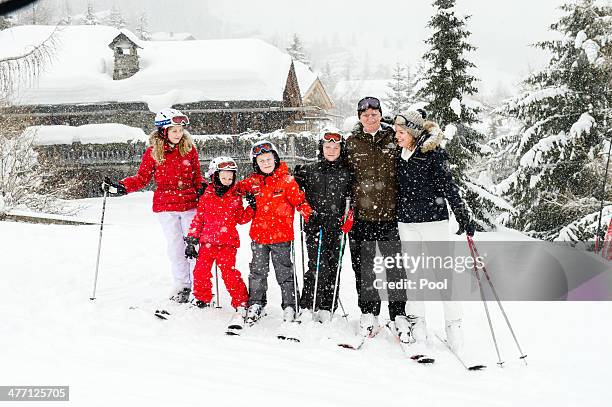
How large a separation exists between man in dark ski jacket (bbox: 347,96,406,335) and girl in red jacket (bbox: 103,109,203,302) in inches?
73.9

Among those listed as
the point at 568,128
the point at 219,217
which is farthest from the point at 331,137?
the point at 568,128

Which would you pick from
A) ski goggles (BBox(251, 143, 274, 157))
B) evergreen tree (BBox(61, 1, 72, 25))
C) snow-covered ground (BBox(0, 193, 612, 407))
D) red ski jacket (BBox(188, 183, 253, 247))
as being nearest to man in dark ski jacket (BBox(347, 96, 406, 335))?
snow-covered ground (BBox(0, 193, 612, 407))

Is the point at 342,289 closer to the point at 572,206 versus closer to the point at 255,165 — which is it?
the point at 255,165

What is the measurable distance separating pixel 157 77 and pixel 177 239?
19040 millimetres

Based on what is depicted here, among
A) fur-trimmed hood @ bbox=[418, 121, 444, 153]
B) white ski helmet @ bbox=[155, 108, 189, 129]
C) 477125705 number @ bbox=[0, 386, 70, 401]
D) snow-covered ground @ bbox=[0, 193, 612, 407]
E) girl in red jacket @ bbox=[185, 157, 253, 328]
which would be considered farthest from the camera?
white ski helmet @ bbox=[155, 108, 189, 129]

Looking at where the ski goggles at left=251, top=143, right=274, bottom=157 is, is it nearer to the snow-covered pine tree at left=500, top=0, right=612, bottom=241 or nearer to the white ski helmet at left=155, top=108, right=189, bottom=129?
the white ski helmet at left=155, top=108, right=189, bottom=129

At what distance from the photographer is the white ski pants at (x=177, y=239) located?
5.19 metres

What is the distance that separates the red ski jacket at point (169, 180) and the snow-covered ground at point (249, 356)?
1.17 meters

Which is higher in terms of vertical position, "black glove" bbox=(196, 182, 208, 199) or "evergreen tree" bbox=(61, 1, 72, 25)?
"evergreen tree" bbox=(61, 1, 72, 25)

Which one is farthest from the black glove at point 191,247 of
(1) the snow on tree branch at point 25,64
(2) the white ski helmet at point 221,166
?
(1) the snow on tree branch at point 25,64

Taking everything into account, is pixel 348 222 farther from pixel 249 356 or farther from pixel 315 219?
pixel 249 356

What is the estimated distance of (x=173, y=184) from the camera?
519 cm

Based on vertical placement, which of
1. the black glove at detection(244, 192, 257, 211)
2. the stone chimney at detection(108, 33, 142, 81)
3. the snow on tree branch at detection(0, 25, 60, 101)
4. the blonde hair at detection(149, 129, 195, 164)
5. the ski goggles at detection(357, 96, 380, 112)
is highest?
the stone chimney at detection(108, 33, 142, 81)

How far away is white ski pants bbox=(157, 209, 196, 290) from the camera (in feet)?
17.0
